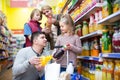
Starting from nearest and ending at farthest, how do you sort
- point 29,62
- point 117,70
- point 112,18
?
1. point 29,62
2. point 117,70
3. point 112,18

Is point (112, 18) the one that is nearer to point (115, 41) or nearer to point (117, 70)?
point (115, 41)

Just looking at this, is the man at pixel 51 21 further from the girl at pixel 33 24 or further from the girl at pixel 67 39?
the girl at pixel 67 39

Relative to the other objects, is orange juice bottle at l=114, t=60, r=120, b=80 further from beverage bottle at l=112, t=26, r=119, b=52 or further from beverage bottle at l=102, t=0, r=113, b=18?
beverage bottle at l=102, t=0, r=113, b=18

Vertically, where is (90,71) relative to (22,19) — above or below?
below

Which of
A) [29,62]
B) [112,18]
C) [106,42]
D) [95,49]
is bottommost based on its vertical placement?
[29,62]

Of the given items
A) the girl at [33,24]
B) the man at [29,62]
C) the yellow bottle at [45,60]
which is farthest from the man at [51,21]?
the yellow bottle at [45,60]

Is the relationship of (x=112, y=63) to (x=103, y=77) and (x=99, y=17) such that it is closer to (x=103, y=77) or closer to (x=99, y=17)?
(x=103, y=77)

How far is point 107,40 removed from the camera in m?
3.02

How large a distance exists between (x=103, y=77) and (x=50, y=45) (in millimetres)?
1131

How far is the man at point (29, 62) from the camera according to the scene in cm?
272

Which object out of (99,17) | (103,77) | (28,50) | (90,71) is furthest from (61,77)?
(90,71)

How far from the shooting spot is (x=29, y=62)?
101 inches

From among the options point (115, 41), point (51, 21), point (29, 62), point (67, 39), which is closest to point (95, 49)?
point (67, 39)

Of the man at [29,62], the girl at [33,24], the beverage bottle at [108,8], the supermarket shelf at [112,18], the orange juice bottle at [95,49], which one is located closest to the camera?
the supermarket shelf at [112,18]
